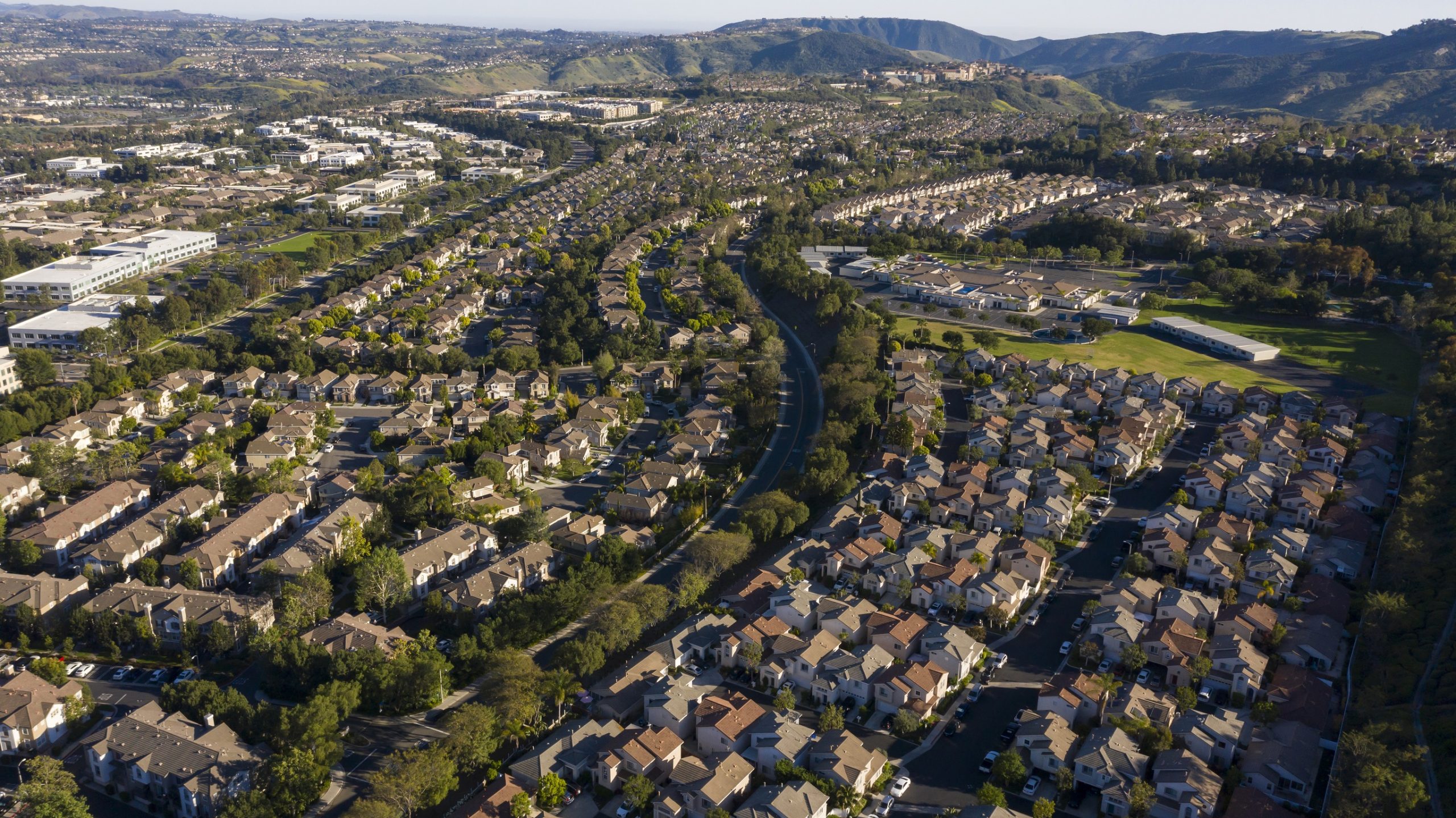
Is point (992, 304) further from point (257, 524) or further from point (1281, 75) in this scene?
point (1281, 75)

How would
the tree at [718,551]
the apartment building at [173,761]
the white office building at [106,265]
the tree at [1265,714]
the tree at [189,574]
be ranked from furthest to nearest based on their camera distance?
1. the white office building at [106,265]
2. the tree at [718,551]
3. the tree at [189,574]
4. the tree at [1265,714]
5. the apartment building at [173,761]

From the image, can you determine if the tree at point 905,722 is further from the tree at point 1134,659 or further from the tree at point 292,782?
the tree at point 292,782

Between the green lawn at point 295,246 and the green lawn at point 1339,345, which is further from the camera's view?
the green lawn at point 295,246

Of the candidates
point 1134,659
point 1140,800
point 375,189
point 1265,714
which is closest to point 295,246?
point 375,189

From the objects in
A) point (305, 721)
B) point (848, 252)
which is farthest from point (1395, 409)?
point (305, 721)

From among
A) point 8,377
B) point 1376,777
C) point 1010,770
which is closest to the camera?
point 1376,777

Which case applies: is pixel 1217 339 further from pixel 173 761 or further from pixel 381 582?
pixel 173 761

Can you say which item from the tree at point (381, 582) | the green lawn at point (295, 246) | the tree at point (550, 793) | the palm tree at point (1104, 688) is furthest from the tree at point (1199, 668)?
the green lawn at point (295, 246)
